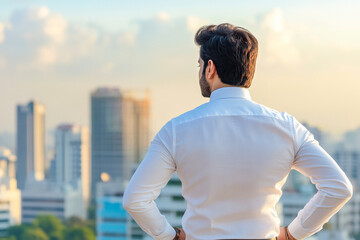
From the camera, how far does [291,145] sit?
4.25ft

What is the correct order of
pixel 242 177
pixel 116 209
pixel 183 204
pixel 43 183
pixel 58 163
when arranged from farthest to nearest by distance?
pixel 58 163
pixel 43 183
pixel 116 209
pixel 183 204
pixel 242 177

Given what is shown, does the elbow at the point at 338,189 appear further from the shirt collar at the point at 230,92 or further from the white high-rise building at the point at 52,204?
the white high-rise building at the point at 52,204

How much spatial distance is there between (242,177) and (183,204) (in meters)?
28.9

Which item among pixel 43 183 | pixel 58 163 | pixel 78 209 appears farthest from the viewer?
pixel 58 163

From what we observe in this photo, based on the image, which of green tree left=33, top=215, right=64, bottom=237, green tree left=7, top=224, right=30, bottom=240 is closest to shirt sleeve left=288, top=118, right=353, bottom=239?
green tree left=33, top=215, right=64, bottom=237

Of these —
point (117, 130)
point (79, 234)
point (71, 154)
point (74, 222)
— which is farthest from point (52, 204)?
point (117, 130)

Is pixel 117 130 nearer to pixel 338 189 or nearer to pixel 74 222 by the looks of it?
pixel 74 222

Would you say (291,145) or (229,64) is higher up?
(229,64)

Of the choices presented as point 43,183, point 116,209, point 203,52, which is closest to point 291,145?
point 203,52

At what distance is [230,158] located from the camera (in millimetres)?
1270

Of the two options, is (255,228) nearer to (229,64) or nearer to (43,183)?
(229,64)

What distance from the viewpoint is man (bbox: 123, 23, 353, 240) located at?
1.27 meters

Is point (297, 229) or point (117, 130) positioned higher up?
point (297, 229)

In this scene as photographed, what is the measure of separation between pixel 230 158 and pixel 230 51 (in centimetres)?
17
